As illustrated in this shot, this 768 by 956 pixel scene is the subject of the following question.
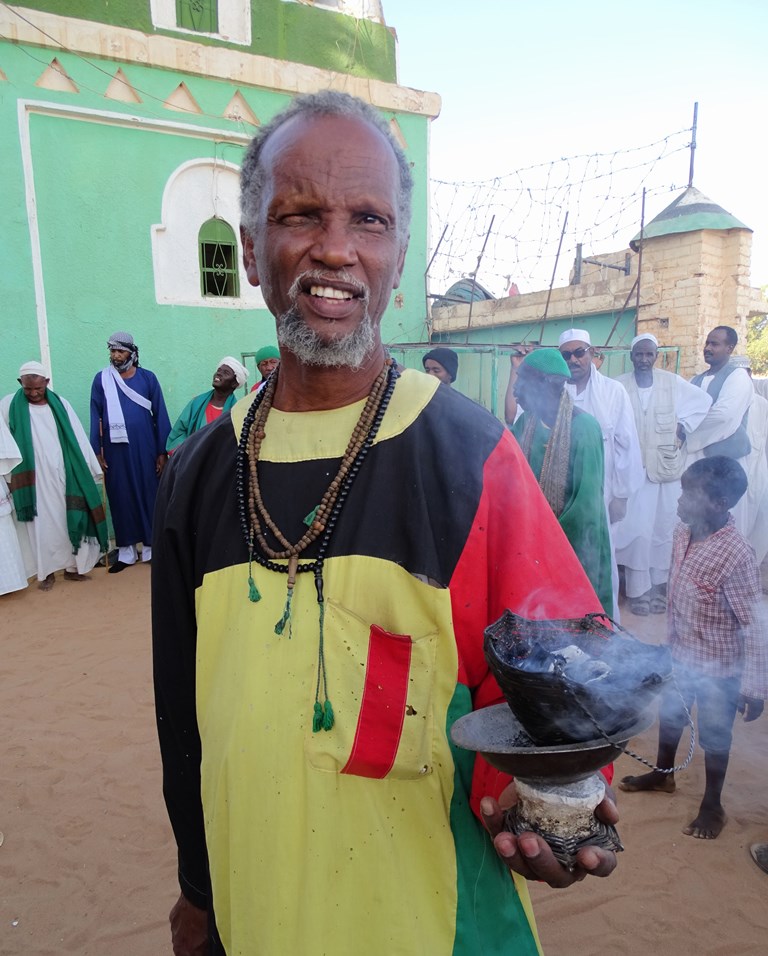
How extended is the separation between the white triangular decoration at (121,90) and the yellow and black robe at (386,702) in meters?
8.22

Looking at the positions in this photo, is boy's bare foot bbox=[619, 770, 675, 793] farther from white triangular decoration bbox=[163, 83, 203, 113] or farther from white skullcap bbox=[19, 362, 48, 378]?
white triangular decoration bbox=[163, 83, 203, 113]

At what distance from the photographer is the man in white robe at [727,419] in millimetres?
6523

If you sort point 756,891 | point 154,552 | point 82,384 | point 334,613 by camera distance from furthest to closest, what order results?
point 82,384, point 756,891, point 154,552, point 334,613

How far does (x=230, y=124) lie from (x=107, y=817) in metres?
7.76

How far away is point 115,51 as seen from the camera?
301 inches

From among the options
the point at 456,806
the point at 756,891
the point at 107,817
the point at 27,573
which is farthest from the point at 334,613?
the point at 27,573

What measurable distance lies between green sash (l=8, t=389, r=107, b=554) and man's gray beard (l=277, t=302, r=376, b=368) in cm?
659

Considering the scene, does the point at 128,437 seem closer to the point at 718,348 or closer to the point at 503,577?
the point at 718,348

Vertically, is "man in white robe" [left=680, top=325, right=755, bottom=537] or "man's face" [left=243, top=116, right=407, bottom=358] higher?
"man's face" [left=243, top=116, right=407, bottom=358]

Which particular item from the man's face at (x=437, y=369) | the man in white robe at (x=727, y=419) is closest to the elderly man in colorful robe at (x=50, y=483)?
the man's face at (x=437, y=369)

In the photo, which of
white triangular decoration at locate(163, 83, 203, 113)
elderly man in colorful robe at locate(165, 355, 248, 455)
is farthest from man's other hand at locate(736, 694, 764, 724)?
white triangular decoration at locate(163, 83, 203, 113)

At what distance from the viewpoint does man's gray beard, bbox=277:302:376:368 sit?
1336 millimetres

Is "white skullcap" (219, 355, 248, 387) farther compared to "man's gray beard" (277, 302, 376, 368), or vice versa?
"white skullcap" (219, 355, 248, 387)

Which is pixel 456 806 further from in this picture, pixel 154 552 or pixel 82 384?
pixel 82 384
